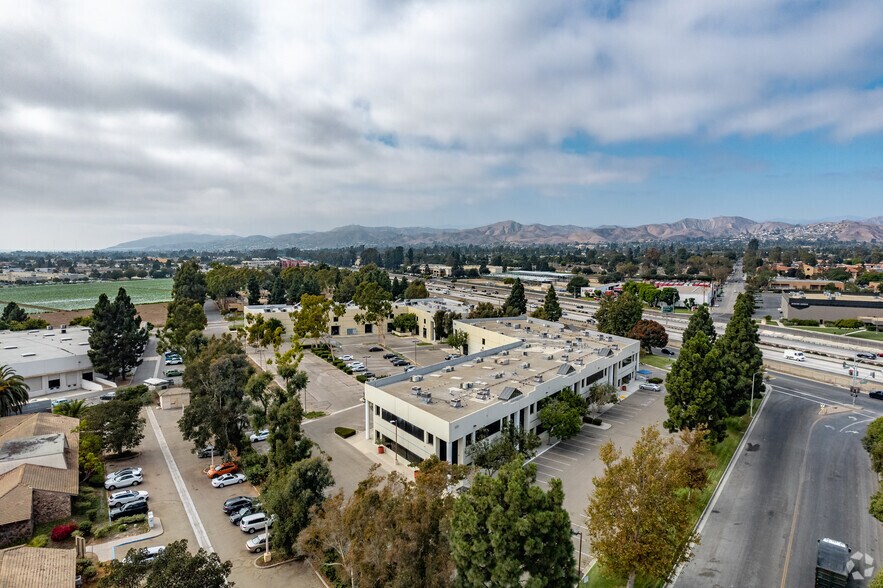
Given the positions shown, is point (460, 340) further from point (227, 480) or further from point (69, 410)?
point (69, 410)

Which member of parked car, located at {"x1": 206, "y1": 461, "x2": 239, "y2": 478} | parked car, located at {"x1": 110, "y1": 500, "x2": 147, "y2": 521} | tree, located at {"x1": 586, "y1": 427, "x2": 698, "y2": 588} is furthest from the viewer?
parked car, located at {"x1": 206, "y1": 461, "x2": 239, "y2": 478}

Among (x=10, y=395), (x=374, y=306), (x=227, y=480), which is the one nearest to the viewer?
(x=227, y=480)

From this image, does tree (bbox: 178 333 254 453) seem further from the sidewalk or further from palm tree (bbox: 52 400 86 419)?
palm tree (bbox: 52 400 86 419)

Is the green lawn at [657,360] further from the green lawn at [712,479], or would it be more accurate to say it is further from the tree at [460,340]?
the tree at [460,340]

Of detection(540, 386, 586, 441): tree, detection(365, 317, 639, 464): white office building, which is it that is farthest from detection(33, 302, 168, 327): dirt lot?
detection(540, 386, 586, 441): tree

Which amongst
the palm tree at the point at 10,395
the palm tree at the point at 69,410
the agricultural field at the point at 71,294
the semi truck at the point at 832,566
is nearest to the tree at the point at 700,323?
the semi truck at the point at 832,566

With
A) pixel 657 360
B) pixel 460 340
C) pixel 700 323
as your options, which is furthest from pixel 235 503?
pixel 657 360
